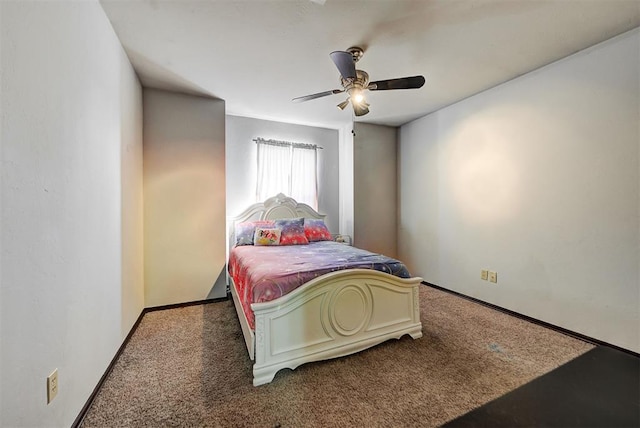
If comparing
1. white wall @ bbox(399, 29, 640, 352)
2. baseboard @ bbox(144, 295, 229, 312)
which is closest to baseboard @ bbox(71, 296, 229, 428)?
baseboard @ bbox(144, 295, 229, 312)

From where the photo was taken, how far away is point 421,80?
2.01m

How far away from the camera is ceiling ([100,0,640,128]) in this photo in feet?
5.70

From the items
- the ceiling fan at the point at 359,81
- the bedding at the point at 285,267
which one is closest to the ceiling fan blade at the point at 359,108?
the ceiling fan at the point at 359,81

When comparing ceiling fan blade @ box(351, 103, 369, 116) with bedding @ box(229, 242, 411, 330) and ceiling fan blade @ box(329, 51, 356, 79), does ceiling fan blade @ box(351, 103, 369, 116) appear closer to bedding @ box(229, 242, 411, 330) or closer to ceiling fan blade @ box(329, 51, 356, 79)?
ceiling fan blade @ box(329, 51, 356, 79)

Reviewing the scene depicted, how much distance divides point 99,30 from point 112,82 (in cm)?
32

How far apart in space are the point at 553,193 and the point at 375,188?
2196mm

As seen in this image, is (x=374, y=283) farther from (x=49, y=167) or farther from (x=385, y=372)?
(x=49, y=167)

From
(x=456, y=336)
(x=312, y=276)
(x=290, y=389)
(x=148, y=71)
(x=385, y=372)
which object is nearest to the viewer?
(x=290, y=389)

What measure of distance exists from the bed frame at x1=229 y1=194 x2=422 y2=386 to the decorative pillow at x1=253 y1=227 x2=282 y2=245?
1.28m

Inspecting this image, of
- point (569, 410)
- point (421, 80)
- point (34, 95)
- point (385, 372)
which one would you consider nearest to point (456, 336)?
point (385, 372)

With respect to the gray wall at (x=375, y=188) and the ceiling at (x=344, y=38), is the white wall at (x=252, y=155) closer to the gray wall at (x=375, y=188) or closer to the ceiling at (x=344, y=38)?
the gray wall at (x=375, y=188)

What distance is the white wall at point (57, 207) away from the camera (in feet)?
3.02

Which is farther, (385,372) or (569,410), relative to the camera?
(385,372)

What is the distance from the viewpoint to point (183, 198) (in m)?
2.98
